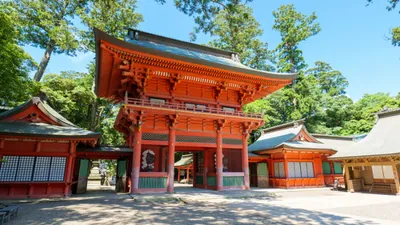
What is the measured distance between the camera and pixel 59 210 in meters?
8.06

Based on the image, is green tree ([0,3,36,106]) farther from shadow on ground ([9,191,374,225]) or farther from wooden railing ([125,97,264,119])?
shadow on ground ([9,191,374,225])

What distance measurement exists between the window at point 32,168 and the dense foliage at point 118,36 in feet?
17.9

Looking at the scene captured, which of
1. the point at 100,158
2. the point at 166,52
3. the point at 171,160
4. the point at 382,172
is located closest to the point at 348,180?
the point at 382,172

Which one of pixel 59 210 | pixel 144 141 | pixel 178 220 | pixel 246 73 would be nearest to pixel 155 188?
pixel 144 141

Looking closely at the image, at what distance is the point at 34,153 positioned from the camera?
1107 centimetres

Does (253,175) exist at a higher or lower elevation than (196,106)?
lower

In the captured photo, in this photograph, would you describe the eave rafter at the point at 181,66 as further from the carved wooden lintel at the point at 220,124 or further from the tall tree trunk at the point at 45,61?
the tall tree trunk at the point at 45,61

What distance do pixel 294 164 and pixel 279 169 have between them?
129 cm

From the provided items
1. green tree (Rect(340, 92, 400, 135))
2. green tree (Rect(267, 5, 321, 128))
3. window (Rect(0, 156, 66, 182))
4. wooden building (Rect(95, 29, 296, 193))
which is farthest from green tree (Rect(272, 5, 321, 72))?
window (Rect(0, 156, 66, 182))

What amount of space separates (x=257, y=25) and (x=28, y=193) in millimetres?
36484

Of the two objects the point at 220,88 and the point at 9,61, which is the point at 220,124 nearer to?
the point at 220,88

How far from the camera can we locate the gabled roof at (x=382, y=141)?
13.7m

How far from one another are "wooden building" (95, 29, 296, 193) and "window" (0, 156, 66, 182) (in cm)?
378

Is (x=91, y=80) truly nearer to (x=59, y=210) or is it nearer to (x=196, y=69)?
(x=196, y=69)
